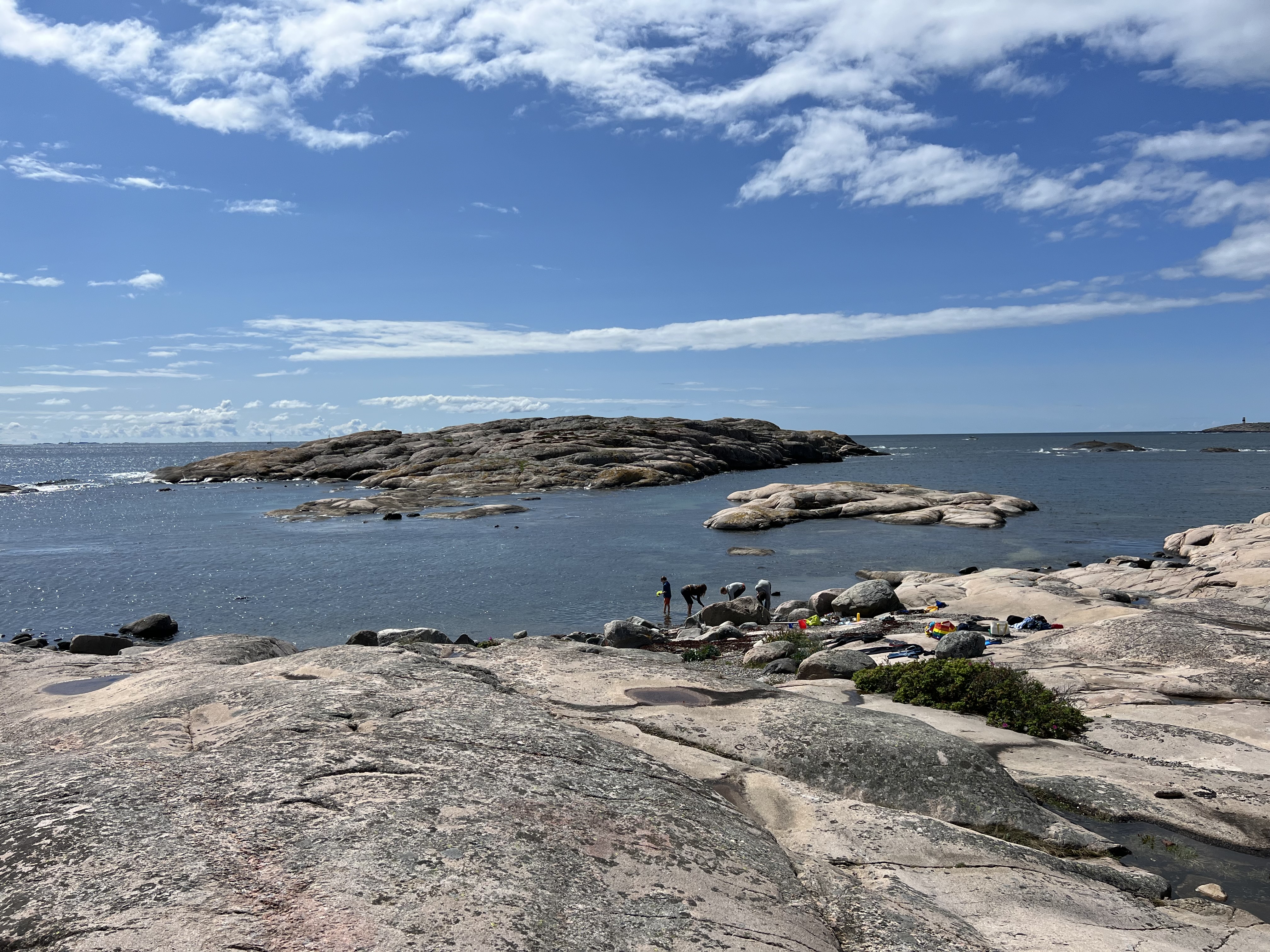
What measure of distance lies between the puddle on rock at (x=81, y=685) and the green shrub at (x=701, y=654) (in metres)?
18.2

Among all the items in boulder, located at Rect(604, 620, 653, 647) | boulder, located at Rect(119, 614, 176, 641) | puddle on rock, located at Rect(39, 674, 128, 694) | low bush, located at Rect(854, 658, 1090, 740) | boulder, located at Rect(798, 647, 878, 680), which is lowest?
boulder, located at Rect(119, 614, 176, 641)

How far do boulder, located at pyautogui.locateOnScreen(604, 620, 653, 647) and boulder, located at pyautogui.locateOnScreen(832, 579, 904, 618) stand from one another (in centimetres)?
1202

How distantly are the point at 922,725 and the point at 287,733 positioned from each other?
11365 millimetres

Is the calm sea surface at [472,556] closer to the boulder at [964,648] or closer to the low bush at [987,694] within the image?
the boulder at [964,648]


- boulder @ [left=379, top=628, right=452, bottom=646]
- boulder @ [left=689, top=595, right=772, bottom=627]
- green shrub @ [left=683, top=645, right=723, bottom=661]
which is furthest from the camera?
boulder @ [left=689, top=595, right=772, bottom=627]

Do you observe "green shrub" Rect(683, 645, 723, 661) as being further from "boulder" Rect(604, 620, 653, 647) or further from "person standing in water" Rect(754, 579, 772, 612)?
"person standing in water" Rect(754, 579, 772, 612)

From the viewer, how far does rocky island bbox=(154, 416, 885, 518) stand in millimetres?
120875

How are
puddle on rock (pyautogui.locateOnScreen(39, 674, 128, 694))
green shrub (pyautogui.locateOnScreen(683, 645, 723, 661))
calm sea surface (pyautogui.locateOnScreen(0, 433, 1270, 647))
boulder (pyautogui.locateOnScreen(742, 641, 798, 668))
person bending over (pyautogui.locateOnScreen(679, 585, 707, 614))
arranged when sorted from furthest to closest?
calm sea surface (pyautogui.locateOnScreen(0, 433, 1270, 647))
person bending over (pyautogui.locateOnScreen(679, 585, 707, 614))
green shrub (pyautogui.locateOnScreen(683, 645, 723, 661))
boulder (pyautogui.locateOnScreen(742, 641, 798, 668))
puddle on rock (pyautogui.locateOnScreen(39, 674, 128, 694))

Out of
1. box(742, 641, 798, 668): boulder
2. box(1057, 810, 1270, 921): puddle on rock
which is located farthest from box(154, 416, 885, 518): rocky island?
box(1057, 810, 1270, 921): puddle on rock

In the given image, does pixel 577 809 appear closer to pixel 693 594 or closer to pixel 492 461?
pixel 693 594

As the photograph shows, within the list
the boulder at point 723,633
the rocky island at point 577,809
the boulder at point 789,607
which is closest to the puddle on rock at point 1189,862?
the rocky island at point 577,809

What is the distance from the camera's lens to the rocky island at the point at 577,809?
715cm

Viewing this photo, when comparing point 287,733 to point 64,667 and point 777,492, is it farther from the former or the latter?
point 777,492

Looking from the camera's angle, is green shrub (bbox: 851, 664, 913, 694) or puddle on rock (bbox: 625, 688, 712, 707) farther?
green shrub (bbox: 851, 664, 913, 694)
